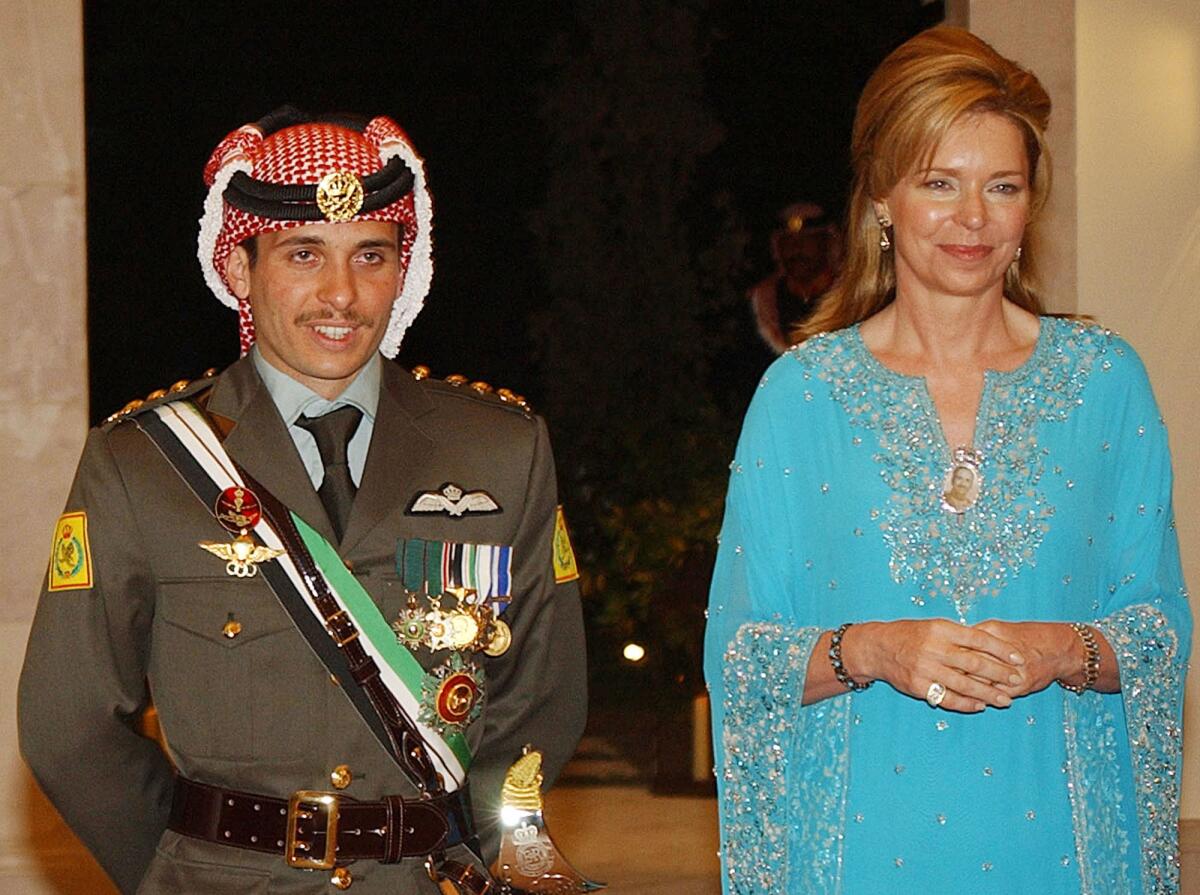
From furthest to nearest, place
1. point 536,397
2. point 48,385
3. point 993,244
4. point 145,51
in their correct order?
point 536,397, point 145,51, point 48,385, point 993,244

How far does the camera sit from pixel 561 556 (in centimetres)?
295

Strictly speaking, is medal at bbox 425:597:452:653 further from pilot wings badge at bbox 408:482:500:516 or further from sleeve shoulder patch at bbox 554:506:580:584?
sleeve shoulder patch at bbox 554:506:580:584

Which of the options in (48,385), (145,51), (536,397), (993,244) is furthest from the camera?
(536,397)

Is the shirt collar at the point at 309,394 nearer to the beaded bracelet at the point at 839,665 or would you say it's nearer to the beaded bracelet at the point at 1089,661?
the beaded bracelet at the point at 839,665

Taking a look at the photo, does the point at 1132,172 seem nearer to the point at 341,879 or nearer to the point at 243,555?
the point at 243,555

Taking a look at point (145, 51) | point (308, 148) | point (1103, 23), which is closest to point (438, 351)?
point (145, 51)

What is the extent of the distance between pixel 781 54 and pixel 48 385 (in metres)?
3.84

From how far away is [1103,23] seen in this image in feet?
17.5

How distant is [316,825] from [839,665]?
74 cm

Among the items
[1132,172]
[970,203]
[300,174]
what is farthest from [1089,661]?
[1132,172]

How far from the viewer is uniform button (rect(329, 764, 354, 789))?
2604mm

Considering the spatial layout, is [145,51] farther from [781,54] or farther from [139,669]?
[139,669]

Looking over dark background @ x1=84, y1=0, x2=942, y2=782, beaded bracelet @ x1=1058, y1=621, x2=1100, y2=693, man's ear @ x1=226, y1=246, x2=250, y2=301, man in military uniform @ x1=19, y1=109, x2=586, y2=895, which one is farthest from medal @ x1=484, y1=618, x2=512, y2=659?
dark background @ x1=84, y1=0, x2=942, y2=782

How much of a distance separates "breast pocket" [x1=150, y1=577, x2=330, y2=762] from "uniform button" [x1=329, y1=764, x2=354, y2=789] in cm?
5
